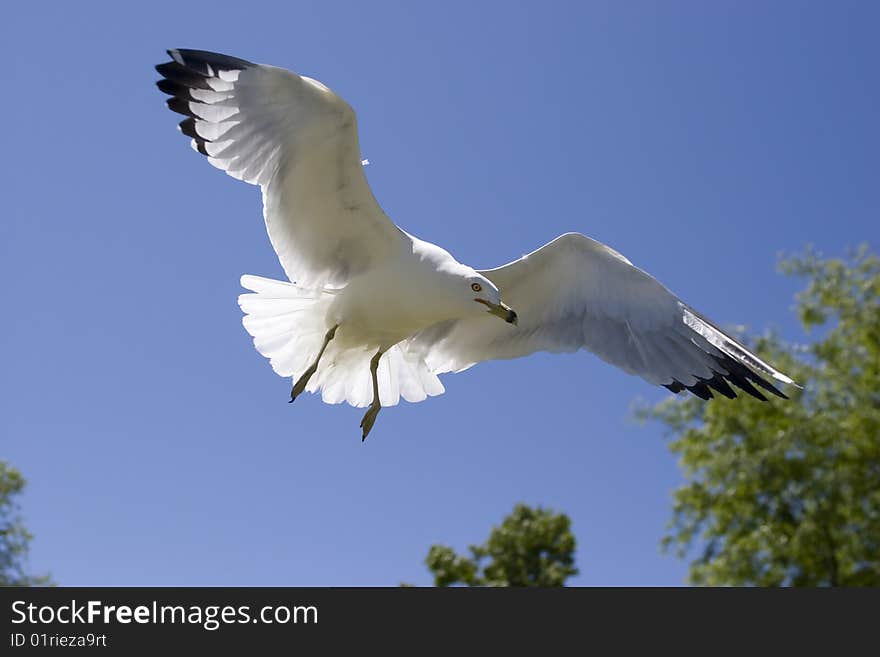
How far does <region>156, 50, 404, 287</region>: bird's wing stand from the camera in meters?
5.38

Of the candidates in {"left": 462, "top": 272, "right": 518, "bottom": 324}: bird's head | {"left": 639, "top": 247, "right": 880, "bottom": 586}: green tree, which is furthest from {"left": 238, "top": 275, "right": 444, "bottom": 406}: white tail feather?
{"left": 639, "top": 247, "right": 880, "bottom": 586}: green tree

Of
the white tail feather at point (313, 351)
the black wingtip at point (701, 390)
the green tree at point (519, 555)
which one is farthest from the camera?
the green tree at point (519, 555)

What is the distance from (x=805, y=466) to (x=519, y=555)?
6940mm

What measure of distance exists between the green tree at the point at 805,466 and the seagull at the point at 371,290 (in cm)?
916

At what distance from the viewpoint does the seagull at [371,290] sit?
5406mm

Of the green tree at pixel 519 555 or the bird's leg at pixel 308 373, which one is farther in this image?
the green tree at pixel 519 555

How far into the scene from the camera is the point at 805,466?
14.9 metres

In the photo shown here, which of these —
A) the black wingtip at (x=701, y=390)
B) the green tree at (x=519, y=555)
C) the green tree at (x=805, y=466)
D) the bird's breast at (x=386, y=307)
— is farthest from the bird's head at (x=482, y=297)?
the green tree at (x=519, y=555)

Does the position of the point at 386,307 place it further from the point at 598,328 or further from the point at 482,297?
the point at 598,328

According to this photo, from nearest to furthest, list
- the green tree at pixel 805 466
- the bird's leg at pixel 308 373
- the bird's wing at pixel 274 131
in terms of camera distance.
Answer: the bird's wing at pixel 274 131
the bird's leg at pixel 308 373
the green tree at pixel 805 466

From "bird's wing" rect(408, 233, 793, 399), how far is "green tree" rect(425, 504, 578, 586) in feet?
45.6

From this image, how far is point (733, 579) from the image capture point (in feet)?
48.1

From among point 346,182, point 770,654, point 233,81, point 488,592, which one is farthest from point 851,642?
point 233,81

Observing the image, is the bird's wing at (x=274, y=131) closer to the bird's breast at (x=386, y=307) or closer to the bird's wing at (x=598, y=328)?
the bird's breast at (x=386, y=307)
